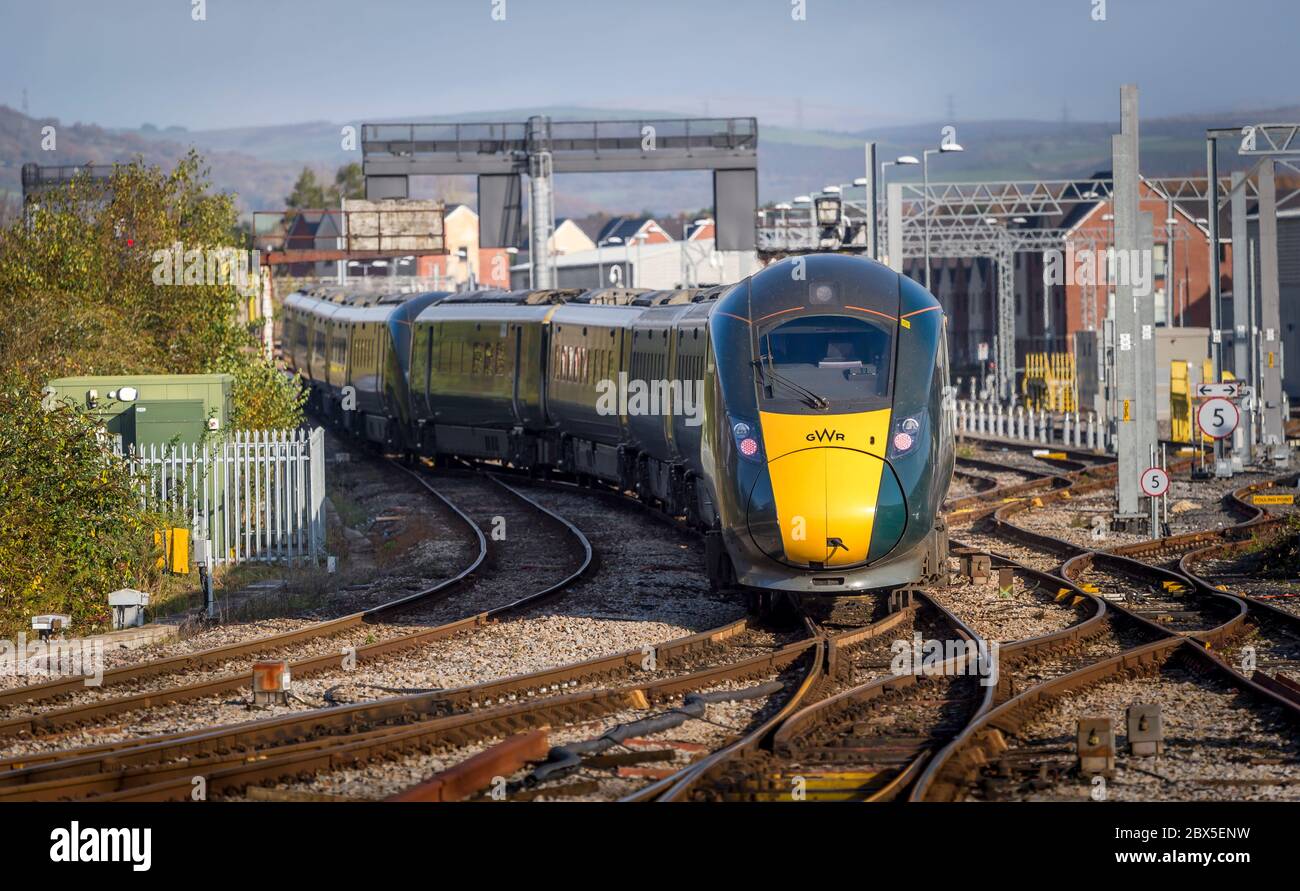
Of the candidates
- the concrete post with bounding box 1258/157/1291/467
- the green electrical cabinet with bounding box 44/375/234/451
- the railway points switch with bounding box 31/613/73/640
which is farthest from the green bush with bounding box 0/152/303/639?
the concrete post with bounding box 1258/157/1291/467

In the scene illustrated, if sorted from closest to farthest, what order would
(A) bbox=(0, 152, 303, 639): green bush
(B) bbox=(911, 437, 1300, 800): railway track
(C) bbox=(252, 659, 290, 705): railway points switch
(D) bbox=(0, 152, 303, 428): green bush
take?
1. (B) bbox=(911, 437, 1300, 800): railway track
2. (C) bbox=(252, 659, 290, 705): railway points switch
3. (A) bbox=(0, 152, 303, 639): green bush
4. (D) bbox=(0, 152, 303, 428): green bush

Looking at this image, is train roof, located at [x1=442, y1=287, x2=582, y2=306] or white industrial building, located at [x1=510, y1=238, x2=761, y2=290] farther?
white industrial building, located at [x1=510, y1=238, x2=761, y2=290]

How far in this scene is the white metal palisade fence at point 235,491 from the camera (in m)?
19.5

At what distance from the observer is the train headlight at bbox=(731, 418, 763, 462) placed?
14.1m

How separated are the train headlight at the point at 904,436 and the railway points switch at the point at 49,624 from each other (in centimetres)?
744

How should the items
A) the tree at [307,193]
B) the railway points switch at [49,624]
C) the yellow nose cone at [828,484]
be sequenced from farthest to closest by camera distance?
1. the tree at [307,193]
2. the railway points switch at [49,624]
3. the yellow nose cone at [828,484]

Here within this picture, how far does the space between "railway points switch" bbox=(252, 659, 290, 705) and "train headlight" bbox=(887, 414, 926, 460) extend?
5021mm

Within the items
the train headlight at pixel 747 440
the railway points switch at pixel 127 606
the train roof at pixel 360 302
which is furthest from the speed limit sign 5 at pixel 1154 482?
the train roof at pixel 360 302

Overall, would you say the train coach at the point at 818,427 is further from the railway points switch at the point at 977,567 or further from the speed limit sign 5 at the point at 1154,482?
the speed limit sign 5 at the point at 1154,482

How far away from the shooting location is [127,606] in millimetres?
16422

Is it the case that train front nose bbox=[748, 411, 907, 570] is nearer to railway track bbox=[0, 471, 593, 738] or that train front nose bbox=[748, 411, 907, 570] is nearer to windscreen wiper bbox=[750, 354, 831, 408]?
windscreen wiper bbox=[750, 354, 831, 408]
